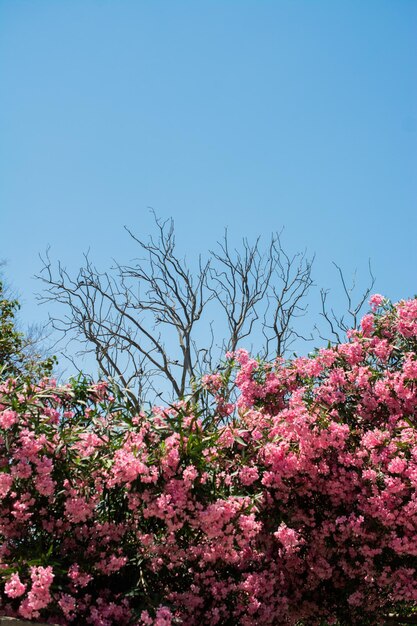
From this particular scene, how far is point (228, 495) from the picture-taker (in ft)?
16.6

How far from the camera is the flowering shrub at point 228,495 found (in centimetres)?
472

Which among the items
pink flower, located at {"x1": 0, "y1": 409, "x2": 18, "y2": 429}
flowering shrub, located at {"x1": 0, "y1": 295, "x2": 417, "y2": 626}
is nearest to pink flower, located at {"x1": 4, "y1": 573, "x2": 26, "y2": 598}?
flowering shrub, located at {"x1": 0, "y1": 295, "x2": 417, "y2": 626}

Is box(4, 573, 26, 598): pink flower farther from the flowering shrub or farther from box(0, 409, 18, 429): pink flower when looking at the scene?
box(0, 409, 18, 429): pink flower

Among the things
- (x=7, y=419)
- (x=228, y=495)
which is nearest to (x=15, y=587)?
(x=7, y=419)

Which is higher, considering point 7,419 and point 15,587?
point 7,419

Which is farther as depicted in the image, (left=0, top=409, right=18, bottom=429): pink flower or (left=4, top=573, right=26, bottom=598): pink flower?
(left=0, top=409, right=18, bottom=429): pink flower

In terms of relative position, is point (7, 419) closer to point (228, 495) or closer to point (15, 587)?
point (15, 587)

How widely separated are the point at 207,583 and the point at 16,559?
5.20 ft

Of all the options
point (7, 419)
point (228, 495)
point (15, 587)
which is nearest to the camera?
point (15, 587)

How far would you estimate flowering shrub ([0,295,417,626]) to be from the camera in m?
4.72

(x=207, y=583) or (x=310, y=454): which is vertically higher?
(x=310, y=454)

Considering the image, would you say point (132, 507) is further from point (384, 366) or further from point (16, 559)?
point (384, 366)

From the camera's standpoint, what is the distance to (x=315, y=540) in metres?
5.89

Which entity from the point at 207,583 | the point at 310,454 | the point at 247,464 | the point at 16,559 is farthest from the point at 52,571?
the point at 310,454
